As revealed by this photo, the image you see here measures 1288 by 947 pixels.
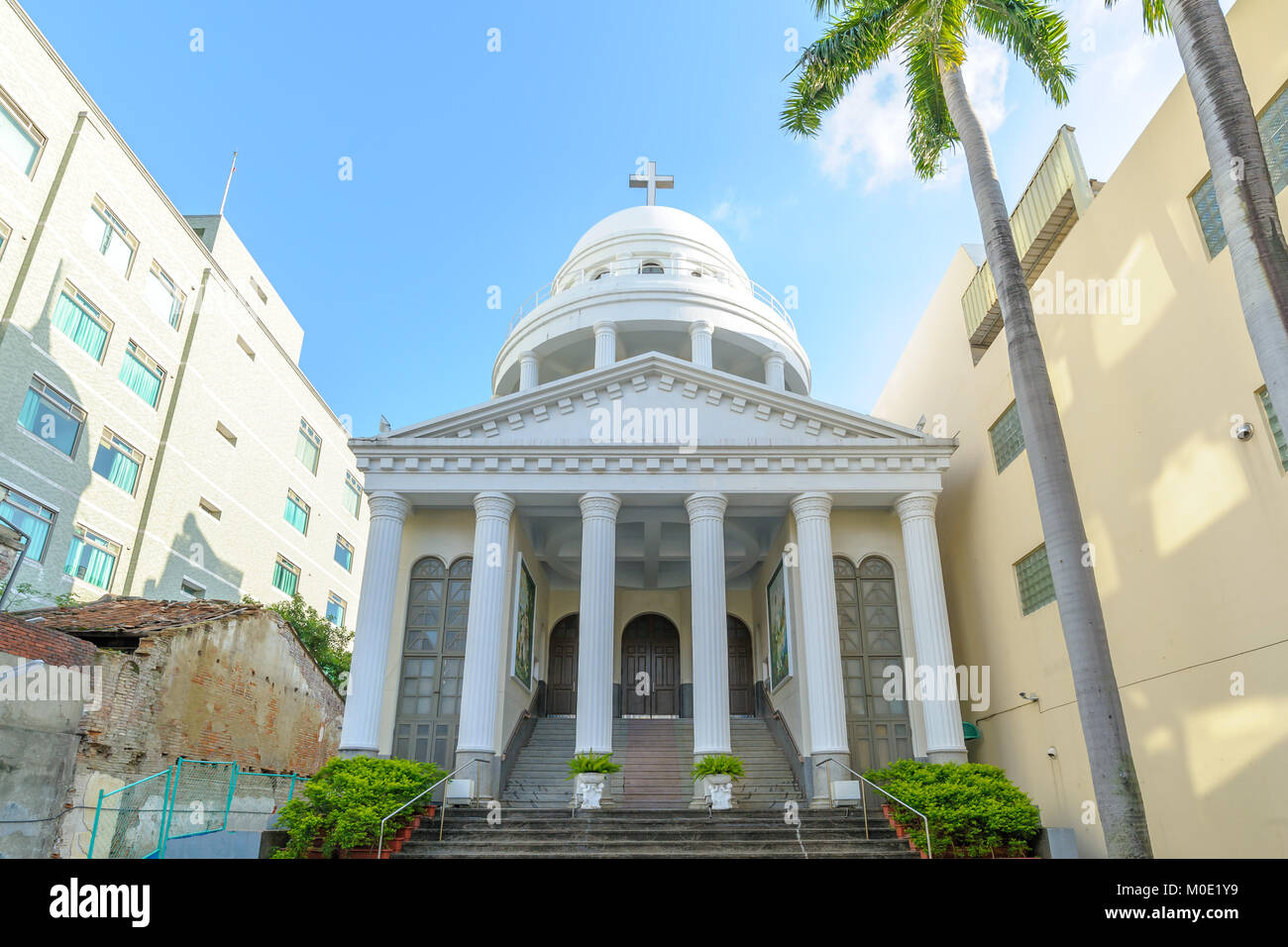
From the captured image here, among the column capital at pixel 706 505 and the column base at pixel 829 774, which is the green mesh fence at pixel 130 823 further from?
the column base at pixel 829 774

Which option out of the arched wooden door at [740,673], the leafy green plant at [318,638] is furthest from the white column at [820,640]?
the leafy green plant at [318,638]

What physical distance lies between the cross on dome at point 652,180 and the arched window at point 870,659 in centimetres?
1796

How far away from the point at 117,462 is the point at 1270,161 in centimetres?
2642

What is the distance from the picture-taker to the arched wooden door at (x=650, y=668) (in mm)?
23625

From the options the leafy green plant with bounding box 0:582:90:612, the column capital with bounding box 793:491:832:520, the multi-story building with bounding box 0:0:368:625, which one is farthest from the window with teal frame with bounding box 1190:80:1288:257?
the multi-story building with bounding box 0:0:368:625

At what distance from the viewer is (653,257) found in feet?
93.0

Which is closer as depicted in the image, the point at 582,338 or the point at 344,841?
the point at 344,841

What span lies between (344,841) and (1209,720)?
11912mm

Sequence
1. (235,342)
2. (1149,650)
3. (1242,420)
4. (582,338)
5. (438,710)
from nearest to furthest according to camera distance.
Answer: (1242,420) < (1149,650) < (438,710) < (582,338) < (235,342)

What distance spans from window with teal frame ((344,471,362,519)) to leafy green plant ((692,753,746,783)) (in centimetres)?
2880

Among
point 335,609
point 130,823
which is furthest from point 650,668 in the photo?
point 335,609

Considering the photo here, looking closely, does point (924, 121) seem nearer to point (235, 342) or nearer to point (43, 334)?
point (43, 334)
